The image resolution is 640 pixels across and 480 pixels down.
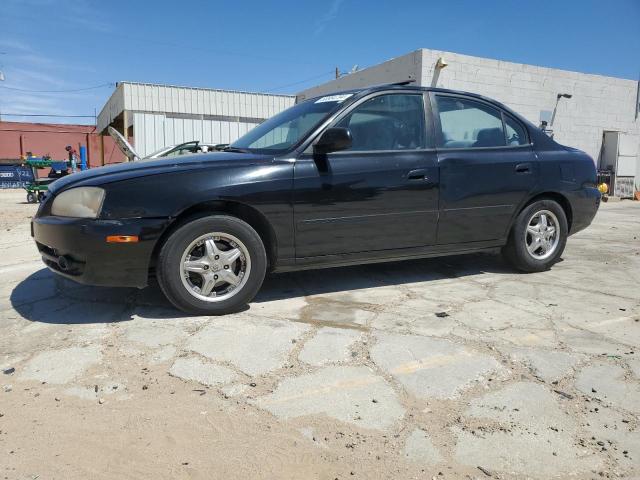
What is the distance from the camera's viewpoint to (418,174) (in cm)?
386

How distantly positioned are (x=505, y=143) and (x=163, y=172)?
2.94 m

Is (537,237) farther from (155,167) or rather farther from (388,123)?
(155,167)

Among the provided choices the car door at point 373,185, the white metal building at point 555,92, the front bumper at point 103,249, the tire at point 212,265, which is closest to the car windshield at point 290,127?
the car door at point 373,185

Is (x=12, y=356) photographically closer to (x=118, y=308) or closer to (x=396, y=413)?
(x=118, y=308)

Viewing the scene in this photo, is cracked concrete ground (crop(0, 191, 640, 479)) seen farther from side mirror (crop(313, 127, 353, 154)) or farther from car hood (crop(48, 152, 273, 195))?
side mirror (crop(313, 127, 353, 154))

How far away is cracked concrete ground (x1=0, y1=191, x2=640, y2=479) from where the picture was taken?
A: 185cm

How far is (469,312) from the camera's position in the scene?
349 cm

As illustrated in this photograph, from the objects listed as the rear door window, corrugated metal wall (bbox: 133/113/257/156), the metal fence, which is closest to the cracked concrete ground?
the rear door window

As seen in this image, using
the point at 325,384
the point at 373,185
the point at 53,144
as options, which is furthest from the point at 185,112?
the point at 53,144

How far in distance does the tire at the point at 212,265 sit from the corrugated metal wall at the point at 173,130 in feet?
41.1

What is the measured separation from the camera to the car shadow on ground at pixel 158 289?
11.0 ft

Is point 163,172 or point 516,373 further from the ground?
point 163,172

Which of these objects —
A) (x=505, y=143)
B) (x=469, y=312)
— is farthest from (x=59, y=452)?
(x=505, y=143)

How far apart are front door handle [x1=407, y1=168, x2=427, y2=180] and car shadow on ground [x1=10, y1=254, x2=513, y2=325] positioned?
93 centimetres
